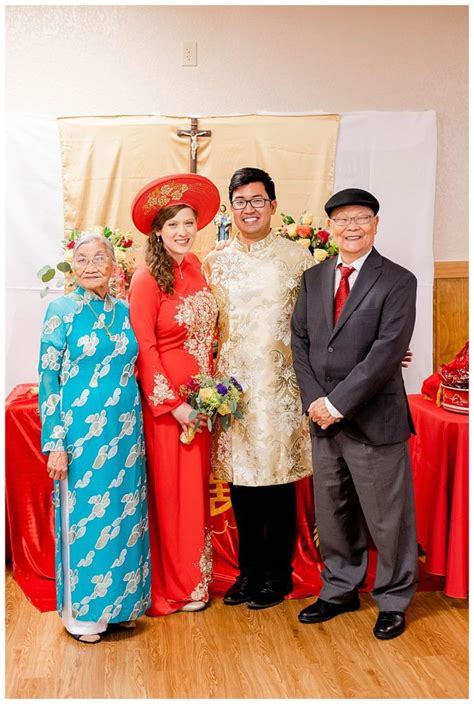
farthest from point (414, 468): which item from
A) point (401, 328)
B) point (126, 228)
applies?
point (126, 228)

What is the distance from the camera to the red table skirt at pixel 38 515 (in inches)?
140

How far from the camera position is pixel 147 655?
9.25 feet

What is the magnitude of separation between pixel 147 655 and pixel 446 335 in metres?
2.57

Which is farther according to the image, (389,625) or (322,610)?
(322,610)

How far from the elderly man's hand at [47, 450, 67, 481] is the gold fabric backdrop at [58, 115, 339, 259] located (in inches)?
67.0

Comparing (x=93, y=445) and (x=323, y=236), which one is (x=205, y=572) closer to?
(x=93, y=445)

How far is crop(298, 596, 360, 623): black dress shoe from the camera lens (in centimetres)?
308

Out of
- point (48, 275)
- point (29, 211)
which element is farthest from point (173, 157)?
point (48, 275)

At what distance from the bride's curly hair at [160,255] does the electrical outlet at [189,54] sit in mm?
1527

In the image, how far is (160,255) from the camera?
305 cm

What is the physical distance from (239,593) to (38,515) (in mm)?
1003

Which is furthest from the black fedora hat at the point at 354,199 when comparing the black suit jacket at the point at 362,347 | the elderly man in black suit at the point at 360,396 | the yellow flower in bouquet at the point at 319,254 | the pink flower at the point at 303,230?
the pink flower at the point at 303,230

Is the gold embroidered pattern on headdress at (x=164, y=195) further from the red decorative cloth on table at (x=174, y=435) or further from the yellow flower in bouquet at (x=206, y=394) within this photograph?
the yellow flower in bouquet at (x=206, y=394)

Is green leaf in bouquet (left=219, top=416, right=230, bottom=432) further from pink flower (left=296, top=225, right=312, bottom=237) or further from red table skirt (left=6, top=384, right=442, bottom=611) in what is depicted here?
pink flower (left=296, top=225, right=312, bottom=237)
